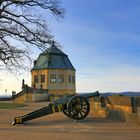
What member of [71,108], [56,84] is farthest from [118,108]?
[56,84]

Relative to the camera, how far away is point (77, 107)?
16.9 metres

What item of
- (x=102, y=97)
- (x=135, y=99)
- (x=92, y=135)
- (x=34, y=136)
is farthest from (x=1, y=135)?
(x=102, y=97)

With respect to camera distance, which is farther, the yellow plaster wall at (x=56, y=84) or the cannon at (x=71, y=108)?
the yellow plaster wall at (x=56, y=84)

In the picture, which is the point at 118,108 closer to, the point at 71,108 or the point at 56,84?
the point at 71,108

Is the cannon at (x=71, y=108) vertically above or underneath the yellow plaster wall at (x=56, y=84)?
underneath

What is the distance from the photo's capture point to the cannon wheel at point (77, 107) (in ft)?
55.4

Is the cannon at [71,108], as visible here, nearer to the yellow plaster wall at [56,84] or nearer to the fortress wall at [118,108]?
the fortress wall at [118,108]

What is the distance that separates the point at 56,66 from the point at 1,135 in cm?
5758

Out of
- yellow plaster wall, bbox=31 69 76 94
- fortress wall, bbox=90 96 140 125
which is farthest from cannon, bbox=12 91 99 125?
yellow plaster wall, bbox=31 69 76 94

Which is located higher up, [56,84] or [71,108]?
[56,84]

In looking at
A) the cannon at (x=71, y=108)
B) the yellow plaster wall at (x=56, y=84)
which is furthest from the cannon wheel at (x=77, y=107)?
the yellow plaster wall at (x=56, y=84)

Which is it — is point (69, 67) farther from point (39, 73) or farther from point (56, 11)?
point (56, 11)

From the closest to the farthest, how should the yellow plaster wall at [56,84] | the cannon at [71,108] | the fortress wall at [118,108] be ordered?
the fortress wall at [118,108], the cannon at [71,108], the yellow plaster wall at [56,84]

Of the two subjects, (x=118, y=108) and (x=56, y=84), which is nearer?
(x=118, y=108)
